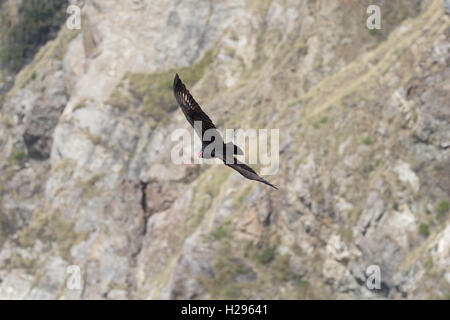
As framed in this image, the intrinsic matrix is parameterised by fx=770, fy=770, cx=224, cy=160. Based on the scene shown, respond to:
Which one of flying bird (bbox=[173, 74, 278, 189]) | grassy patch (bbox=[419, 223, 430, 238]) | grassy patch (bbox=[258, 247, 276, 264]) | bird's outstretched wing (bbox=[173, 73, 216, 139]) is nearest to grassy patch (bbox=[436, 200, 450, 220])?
grassy patch (bbox=[419, 223, 430, 238])

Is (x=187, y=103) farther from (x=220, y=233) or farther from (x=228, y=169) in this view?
(x=228, y=169)

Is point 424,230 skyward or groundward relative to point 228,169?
groundward

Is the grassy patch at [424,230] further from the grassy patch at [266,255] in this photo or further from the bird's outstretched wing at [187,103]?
the bird's outstretched wing at [187,103]

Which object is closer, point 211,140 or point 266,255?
point 211,140

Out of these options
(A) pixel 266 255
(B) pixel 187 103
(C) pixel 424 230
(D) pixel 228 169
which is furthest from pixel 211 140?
(D) pixel 228 169

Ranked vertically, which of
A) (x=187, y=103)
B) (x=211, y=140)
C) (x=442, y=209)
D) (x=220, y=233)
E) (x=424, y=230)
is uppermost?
(x=187, y=103)
